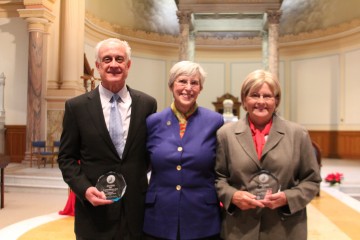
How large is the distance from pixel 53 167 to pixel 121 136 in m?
8.85

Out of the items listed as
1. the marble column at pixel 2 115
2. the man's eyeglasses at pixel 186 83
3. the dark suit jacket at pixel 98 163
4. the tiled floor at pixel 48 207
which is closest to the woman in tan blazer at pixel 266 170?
the man's eyeglasses at pixel 186 83

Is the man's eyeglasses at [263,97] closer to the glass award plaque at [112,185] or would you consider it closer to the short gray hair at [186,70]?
the short gray hair at [186,70]

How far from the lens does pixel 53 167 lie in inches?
419

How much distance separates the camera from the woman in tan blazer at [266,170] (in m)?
2.16

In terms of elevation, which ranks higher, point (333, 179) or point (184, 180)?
point (184, 180)

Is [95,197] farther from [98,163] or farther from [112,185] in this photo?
[98,163]

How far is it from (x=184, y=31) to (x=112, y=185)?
1257 cm

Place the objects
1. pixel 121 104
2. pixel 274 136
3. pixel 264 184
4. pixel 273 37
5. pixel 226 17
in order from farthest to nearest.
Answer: pixel 226 17 → pixel 273 37 → pixel 121 104 → pixel 274 136 → pixel 264 184

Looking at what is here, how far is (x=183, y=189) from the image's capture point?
235 cm

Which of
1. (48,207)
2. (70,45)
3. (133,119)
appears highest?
(70,45)

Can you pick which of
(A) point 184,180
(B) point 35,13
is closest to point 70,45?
(B) point 35,13

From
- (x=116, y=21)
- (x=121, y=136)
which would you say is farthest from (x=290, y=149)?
(x=116, y=21)

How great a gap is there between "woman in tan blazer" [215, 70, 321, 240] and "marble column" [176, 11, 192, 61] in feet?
40.2

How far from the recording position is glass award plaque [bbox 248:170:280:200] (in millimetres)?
2080
